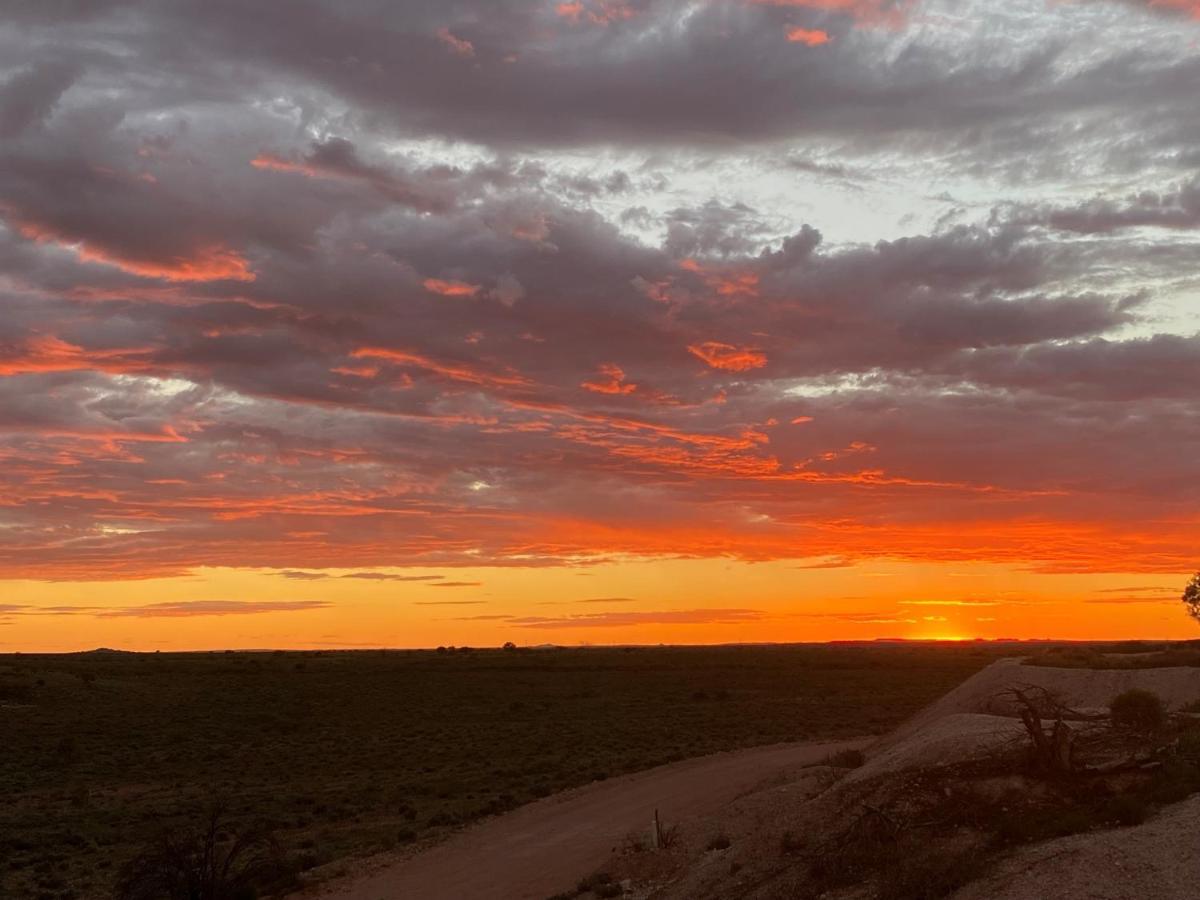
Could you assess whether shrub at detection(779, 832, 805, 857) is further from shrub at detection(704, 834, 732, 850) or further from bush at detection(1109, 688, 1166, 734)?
bush at detection(1109, 688, 1166, 734)

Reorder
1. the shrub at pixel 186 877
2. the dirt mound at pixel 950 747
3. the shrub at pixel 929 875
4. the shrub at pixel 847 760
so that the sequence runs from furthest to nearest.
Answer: the shrub at pixel 847 760 < the shrub at pixel 186 877 < the dirt mound at pixel 950 747 < the shrub at pixel 929 875

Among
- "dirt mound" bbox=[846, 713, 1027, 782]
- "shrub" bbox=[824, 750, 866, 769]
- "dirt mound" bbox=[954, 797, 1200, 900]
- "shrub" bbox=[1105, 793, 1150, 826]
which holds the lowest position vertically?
"shrub" bbox=[824, 750, 866, 769]

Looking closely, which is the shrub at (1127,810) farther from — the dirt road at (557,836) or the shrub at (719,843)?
the dirt road at (557,836)

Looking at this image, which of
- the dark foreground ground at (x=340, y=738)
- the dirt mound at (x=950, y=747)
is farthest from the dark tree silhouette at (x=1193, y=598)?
the dirt mound at (x=950, y=747)

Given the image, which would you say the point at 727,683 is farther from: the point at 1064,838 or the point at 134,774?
the point at 1064,838

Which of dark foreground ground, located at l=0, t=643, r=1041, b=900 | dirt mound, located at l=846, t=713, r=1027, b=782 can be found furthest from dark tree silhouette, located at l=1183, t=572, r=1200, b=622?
dirt mound, located at l=846, t=713, r=1027, b=782

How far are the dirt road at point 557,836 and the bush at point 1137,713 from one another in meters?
12.2

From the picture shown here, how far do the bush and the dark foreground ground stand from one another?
21.7 meters

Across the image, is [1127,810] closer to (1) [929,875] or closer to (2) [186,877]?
(1) [929,875]

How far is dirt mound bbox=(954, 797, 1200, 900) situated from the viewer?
1473 cm

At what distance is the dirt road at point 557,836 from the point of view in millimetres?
27641

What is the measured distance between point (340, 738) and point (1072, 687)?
4284 centimetres

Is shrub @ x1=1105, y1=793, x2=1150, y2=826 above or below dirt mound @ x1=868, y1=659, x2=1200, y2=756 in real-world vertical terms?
below

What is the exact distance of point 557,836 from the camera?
106 feet
